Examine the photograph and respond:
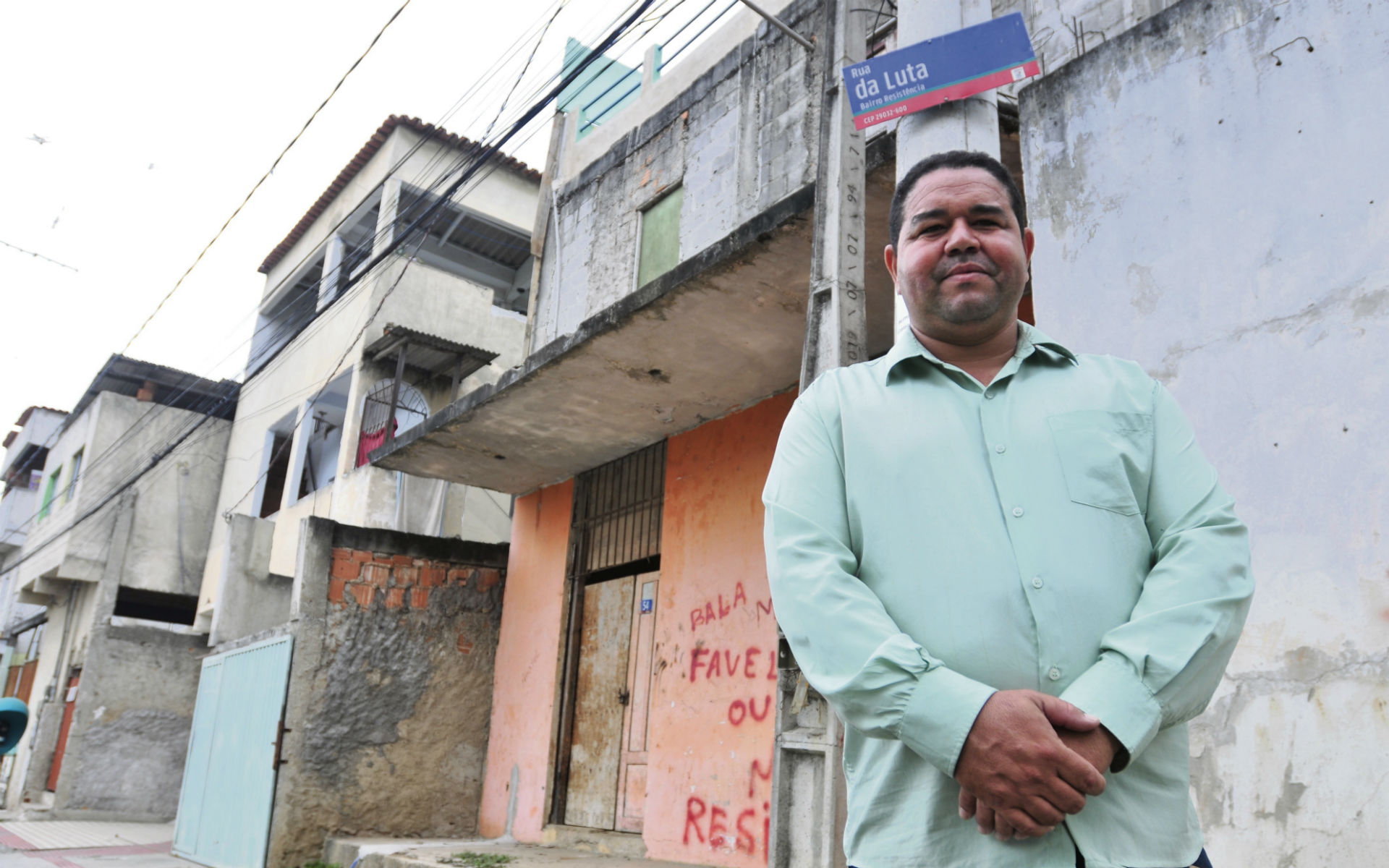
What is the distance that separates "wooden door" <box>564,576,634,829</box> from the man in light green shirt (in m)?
6.30

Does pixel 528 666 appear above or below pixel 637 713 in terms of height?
above

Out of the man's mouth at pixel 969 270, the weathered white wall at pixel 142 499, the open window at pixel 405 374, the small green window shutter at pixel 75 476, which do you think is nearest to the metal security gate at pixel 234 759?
the open window at pixel 405 374

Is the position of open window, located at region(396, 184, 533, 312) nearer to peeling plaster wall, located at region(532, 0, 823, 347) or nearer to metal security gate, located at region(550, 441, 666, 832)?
peeling plaster wall, located at region(532, 0, 823, 347)

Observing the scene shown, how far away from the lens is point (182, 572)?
51.6 ft

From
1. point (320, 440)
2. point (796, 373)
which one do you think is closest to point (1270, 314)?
point (796, 373)

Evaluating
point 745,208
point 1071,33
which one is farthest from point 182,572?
point 1071,33

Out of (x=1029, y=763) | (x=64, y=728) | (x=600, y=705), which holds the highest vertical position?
(x=600, y=705)

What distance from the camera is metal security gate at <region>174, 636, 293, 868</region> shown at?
24.7 feet

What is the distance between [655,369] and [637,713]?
110 inches

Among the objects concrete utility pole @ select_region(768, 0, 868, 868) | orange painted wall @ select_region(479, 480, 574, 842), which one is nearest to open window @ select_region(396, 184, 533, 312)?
orange painted wall @ select_region(479, 480, 574, 842)

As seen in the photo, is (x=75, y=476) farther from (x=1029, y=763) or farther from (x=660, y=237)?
(x=1029, y=763)

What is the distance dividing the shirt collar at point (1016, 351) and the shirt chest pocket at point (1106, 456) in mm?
152

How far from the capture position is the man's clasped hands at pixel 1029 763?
1.15 m

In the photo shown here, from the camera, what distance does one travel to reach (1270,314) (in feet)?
9.87
